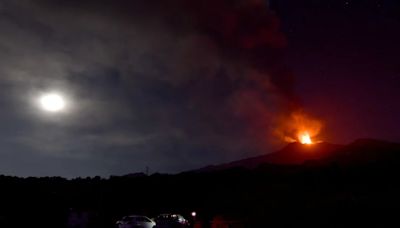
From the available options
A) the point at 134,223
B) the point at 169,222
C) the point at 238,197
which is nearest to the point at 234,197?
the point at 238,197

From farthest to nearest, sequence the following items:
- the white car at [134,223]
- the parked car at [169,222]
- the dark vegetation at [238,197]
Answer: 1. the parked car at [169,222]
2. the dark vegetation at [238,197]
3. the white car at [134,223]

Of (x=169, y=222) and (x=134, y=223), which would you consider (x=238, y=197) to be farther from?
(x=134, y=223)

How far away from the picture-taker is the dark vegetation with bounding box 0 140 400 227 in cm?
3638

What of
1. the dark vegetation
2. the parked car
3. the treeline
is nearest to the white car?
the parked car

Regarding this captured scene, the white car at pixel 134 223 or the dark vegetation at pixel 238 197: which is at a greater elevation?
the dark vegetation at pixel 238 197

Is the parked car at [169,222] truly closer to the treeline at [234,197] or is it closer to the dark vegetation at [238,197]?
the dark vegetation at [238,197]

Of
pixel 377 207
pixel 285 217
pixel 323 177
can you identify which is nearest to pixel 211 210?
pixel 323 177

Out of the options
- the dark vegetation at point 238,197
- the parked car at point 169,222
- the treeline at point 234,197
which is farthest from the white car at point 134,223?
the treeline at point 234,197

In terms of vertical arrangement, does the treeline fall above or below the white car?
above

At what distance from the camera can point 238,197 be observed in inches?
2677

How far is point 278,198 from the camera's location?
189 ft

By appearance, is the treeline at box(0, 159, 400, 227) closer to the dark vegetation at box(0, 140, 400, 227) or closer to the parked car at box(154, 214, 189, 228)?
the dark vegetation at box(0, 140, 400, 227)

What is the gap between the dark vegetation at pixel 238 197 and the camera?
36375 mm

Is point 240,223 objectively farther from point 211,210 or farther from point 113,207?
point 113,207
